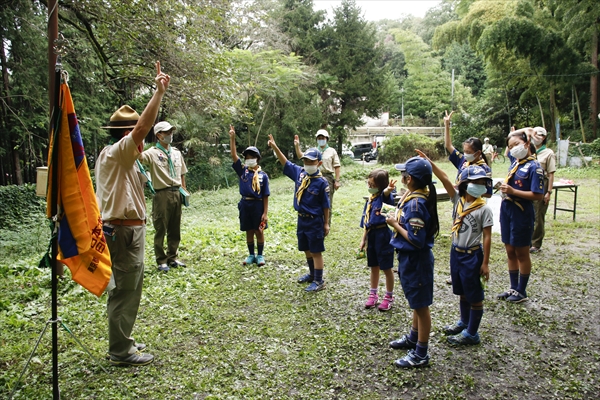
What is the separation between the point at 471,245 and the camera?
405 cm

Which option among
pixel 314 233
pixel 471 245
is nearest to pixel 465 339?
pixel 471 245

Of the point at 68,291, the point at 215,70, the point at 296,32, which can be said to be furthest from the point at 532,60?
the point at 68,291

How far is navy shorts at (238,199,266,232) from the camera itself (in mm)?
6520

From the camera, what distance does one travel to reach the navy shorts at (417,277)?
374 centimetres

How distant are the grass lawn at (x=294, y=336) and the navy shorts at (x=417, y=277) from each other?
0.62 m

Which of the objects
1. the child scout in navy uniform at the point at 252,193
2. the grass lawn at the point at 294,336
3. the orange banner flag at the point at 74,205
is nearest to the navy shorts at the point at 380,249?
the grass lawn at the point at 294,336

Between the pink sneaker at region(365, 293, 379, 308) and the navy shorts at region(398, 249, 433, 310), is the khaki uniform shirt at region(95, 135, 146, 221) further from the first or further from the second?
the pink sneaker at region(365, 293, 379, 308)

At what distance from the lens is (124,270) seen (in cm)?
372

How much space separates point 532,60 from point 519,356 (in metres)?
25.7

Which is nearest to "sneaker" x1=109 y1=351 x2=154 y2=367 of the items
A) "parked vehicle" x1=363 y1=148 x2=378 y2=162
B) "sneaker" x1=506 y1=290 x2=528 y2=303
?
"sneaker" x1=506 y1=290 x2=528 y2=303

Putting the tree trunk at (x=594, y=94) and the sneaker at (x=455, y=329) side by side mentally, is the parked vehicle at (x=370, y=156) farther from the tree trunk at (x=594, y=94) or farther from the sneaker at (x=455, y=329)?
the sneaker at (x=455, y=329)

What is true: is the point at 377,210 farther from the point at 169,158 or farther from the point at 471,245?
the point at 169,158

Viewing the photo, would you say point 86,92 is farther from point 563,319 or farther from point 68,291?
point 563,319

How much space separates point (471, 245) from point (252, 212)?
3.40 metres
